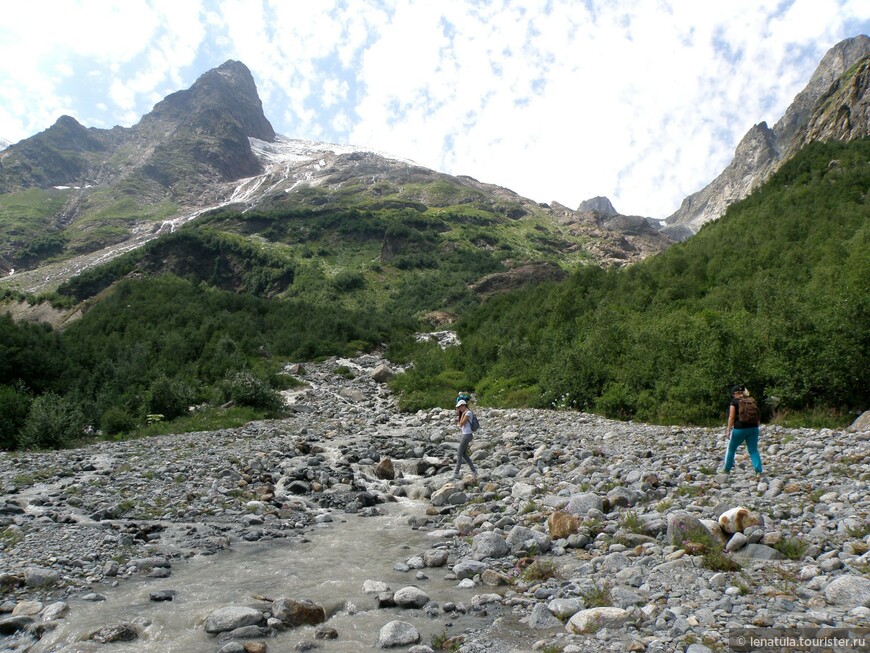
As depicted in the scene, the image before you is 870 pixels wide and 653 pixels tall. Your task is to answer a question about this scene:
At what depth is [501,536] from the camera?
28.7ft

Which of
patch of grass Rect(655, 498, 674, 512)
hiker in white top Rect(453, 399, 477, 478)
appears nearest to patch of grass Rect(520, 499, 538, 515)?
patch of grass Rect(655, 498, 674, 512)

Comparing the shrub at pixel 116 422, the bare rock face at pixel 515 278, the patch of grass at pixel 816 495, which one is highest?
the bare rock face at pixel 515 278

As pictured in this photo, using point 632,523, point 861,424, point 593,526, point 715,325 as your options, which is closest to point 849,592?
point 632,523

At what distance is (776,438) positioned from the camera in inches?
545

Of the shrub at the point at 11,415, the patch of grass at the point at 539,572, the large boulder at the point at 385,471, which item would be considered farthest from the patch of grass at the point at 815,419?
the shrub at the point at 11,415

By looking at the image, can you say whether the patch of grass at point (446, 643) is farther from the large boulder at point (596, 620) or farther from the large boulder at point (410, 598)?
the large boulder at point (596, 620)

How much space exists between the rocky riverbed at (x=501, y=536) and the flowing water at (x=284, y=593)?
6 cm

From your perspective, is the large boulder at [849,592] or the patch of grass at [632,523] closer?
the large boulder at [849,592]

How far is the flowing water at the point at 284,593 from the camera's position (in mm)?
6125

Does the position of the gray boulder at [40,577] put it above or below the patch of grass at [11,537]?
below

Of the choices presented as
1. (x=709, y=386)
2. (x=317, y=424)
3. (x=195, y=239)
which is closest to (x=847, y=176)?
(x=709, y=386)

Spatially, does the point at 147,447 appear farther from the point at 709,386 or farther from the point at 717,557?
the point at 709,386

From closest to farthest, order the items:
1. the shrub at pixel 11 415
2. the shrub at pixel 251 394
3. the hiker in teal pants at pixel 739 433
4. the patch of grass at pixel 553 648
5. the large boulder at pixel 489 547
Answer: the patch of grass at pixel 553 648
the large boulder at pixel 489 547
the hiker in teal pants at pixel 739 433
the shrub at pixel 11 415
the shrub at pixel 251 394

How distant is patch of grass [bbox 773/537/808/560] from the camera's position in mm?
6617
